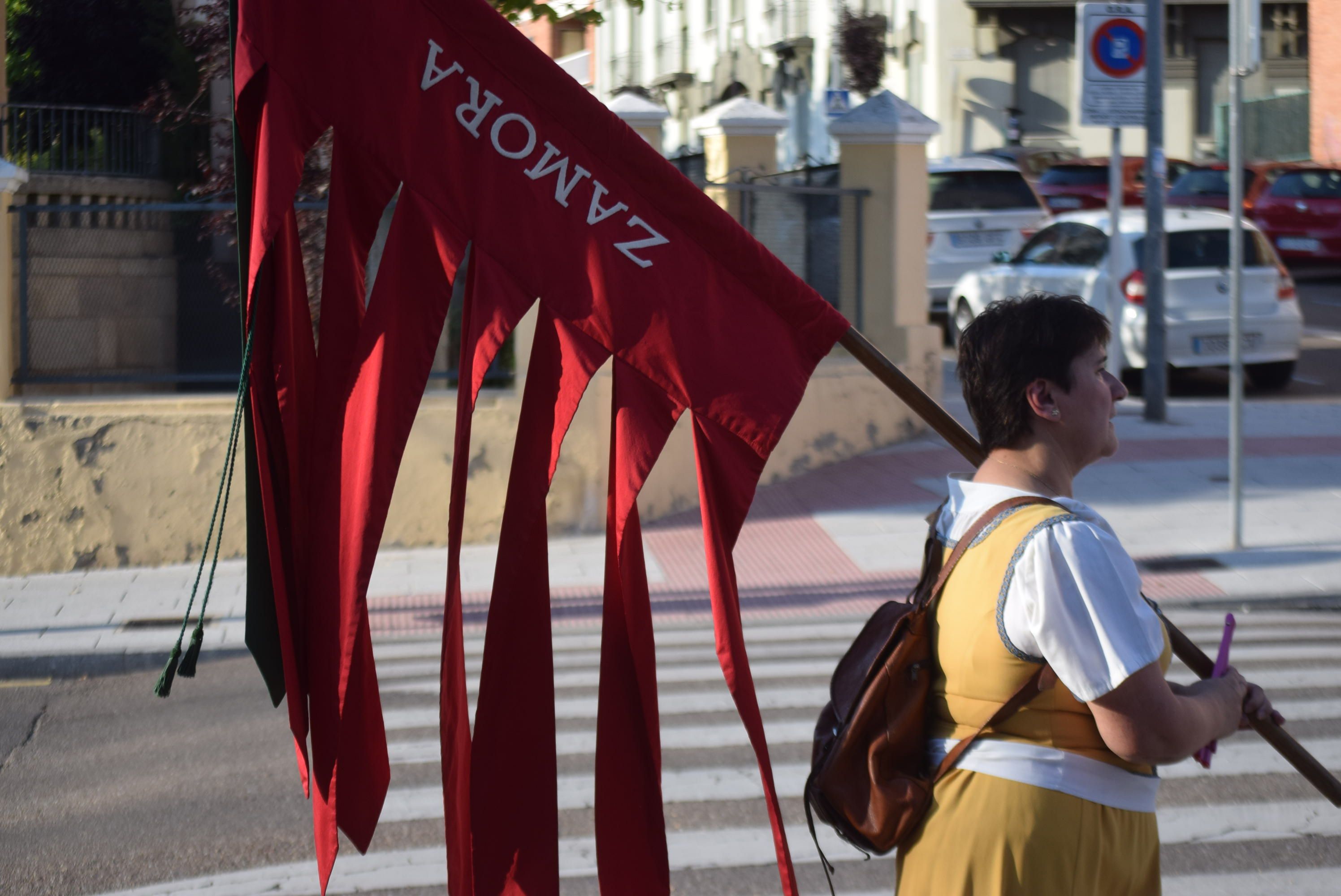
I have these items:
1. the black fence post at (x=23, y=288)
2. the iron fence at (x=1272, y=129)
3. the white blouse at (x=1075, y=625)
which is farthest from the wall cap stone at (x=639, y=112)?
the iron fence at (x=1272, y=129)

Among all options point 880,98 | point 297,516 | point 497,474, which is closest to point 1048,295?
point 297,516

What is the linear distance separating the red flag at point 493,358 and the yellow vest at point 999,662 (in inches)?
13.3

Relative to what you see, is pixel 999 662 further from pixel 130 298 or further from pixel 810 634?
pixel 130 298

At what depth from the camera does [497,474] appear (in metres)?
11.1

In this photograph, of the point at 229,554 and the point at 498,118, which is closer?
the point at 498,118

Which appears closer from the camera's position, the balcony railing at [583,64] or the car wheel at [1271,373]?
the car wheel at [1271,373]

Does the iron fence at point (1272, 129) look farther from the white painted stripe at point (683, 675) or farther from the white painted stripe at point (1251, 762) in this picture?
the white painted stripe at point (1251, 762)

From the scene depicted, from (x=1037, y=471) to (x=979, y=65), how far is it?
3798cm

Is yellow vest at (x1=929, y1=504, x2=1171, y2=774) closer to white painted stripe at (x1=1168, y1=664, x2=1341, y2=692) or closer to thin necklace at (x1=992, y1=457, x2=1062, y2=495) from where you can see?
thin necklace at (x1=992, y1=457, x2=1062, y2=495)

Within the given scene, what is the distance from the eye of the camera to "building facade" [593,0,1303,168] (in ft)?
126

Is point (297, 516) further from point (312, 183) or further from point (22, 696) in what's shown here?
point (312, 183)

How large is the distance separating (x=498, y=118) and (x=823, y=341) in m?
0.65

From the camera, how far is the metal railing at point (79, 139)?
15.2m

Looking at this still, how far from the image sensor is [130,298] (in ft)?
36.9
